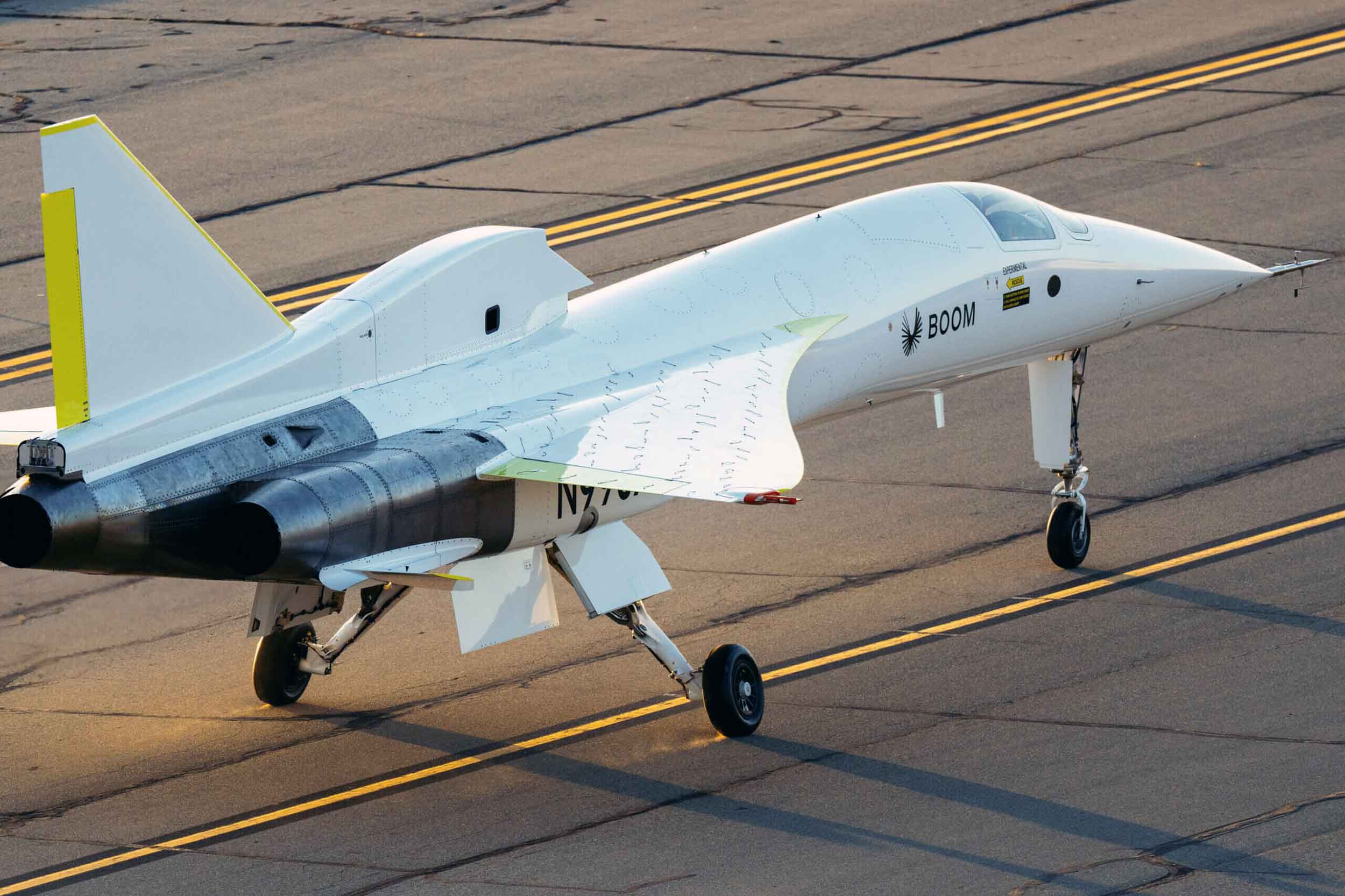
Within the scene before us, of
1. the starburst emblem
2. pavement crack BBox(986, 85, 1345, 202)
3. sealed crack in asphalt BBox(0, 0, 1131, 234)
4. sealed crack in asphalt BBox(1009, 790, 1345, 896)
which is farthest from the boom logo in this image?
sealed crack in asphalt BBox(0, 0, 1131, 234)

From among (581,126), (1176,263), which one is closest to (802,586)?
(1176,263)

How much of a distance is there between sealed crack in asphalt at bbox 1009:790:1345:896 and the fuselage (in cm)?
401

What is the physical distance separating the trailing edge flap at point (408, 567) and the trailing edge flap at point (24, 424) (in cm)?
250

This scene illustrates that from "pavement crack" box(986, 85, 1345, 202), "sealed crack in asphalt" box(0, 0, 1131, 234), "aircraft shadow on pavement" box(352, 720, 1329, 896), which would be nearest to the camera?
"aircraft shadow on pavement" box(352, 720, 1329, 896)

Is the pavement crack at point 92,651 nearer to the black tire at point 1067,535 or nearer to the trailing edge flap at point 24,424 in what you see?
the trailing edge flap at point 24,424

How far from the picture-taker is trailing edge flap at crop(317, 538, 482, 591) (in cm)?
1311

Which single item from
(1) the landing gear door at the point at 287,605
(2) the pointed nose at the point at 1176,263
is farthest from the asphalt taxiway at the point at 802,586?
(2) the pointed nose at the point at 1176,263

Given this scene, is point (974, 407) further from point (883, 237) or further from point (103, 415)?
point (103, 415)

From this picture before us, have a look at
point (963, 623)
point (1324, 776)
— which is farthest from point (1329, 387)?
point (1324, 776)

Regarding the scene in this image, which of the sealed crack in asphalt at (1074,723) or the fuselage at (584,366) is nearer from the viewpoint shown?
the fuselage at (584,366)

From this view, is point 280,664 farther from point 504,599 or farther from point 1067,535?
point 1067,535

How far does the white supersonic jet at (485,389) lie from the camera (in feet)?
41.6

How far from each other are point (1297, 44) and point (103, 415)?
80.8 feet

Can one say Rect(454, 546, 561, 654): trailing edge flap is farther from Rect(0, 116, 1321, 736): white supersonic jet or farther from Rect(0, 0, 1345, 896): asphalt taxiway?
Rect(0, 0, 1345, 896): asphalt taxiway
